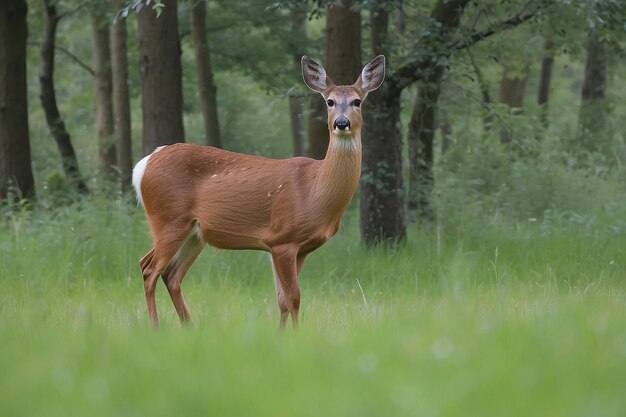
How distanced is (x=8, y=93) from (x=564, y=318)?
1005 cm

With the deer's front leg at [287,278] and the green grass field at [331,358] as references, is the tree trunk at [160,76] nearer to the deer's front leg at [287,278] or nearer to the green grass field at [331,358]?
the green grass field at [331,358]

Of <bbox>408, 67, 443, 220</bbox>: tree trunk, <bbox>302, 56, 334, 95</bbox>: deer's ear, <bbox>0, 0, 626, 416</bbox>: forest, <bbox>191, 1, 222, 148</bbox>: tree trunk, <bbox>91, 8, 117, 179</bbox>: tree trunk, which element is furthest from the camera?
<bbox>91, 8, 117, 179</bbox>: tree trunk

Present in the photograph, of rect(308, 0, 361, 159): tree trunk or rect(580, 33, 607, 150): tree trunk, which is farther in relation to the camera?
rect(580, 33, 607, 150): tree trunk

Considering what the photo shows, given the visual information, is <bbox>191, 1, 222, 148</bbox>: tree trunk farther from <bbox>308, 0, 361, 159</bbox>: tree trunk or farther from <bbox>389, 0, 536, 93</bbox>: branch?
<bbox>389, 0, 536, 93</bbox>: branch

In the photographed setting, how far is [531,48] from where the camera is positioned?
56.9ft

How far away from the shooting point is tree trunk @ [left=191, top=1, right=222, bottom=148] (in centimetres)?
1589

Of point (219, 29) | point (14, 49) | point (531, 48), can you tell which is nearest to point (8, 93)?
point (14, 49)

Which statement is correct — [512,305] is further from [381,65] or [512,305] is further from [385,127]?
[385,127]

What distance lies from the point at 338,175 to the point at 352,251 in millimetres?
3627

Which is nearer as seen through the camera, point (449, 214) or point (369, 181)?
point (369, 181)

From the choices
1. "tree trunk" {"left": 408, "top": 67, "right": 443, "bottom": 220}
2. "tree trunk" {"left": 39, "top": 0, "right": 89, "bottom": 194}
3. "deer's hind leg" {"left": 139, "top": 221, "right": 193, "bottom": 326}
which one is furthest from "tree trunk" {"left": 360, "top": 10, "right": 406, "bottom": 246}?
"tree trunk" {"left": 39, "top": 0, "right": 89, "bottom": 194}

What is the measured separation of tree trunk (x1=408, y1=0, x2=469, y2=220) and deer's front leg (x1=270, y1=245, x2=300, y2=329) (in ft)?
11.0

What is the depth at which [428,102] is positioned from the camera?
10289 millimetres

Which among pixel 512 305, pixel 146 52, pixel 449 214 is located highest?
pixel 146 52
